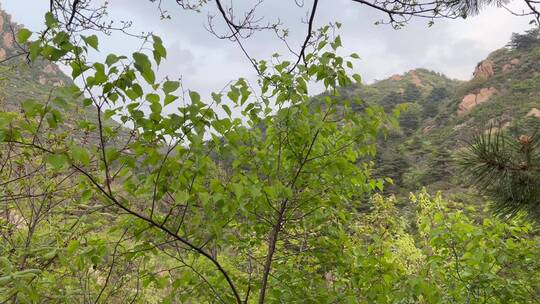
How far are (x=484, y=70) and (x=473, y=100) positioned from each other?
26.2 feet

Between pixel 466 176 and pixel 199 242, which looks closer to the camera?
pixel 199 242

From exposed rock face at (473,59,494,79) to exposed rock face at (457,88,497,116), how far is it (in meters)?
4.61

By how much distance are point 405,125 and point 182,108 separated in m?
60.0

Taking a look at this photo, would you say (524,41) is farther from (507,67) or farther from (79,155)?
(79,155)

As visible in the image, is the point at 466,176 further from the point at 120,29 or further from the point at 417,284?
the point at 120,29

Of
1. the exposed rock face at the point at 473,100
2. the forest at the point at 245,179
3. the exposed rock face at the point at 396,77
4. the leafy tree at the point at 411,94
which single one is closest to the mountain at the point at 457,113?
the exposed rock face at the point at 473,100

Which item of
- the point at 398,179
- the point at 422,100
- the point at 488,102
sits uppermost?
the point at 422,100

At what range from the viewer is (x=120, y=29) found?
2.70 meters

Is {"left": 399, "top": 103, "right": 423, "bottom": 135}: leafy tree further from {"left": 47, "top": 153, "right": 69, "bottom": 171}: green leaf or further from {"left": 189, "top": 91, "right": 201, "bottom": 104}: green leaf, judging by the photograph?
{"left": 47, "top": 153, "right": 69, "bottom": 171}: green leaf

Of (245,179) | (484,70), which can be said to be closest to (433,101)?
(484,70)

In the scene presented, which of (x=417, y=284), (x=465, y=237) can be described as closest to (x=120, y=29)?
(x=417, y=284)

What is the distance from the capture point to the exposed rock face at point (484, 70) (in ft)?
184

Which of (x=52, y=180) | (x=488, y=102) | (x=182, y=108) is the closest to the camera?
(x=182, y=108)

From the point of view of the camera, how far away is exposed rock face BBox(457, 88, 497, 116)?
51200 millimetres
